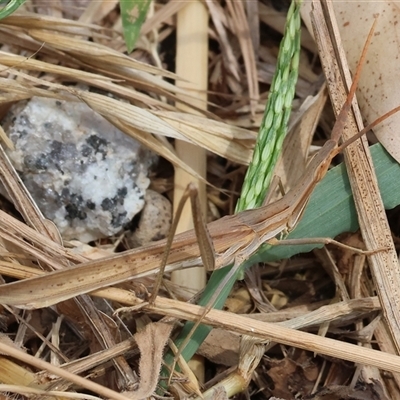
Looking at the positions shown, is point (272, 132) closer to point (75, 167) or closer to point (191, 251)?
point (191, 251)

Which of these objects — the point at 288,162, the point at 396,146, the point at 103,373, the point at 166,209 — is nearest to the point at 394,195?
the point at 396,146

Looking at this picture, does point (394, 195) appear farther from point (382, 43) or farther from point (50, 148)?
point (50, 148)

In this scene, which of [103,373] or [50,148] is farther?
[50,148]

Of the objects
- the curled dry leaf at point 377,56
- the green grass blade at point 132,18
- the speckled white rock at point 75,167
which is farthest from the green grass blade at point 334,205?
the green grass blade at point 132,18

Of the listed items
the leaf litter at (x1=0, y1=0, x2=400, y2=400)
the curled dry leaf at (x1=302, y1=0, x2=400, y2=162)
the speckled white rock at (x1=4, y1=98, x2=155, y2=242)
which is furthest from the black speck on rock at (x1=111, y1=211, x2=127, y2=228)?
the curled dry leaf at (x1=302, y1=0, x2=400, y2=162)

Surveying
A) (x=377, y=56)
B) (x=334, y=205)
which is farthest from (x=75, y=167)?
(x=377, y=56)

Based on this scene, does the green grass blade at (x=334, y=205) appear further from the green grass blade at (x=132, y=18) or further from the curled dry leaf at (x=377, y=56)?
the green grass blade at (x=132, y=18)
